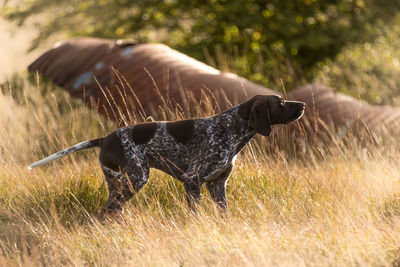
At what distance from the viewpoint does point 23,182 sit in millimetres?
4957

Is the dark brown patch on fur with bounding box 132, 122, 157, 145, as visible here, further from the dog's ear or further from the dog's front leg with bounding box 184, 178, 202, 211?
the dog's ear

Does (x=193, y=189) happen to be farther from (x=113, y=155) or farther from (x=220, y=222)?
(x=113, y=155)

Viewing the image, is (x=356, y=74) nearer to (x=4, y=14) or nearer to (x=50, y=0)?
(x=50, y=0)

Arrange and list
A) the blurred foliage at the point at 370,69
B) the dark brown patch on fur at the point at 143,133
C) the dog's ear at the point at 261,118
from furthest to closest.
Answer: the blurred foliage at the point at 370,69
the dark brown patch on fur at the point at 143,133
the dog's ear at the point at 261,118

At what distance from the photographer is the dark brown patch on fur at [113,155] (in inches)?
163

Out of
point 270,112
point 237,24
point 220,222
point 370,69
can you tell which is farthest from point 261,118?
point 370,69

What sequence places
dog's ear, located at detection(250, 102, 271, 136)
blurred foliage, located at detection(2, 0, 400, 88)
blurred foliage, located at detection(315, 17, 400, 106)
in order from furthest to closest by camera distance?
blurred foliage, located at detection(315, 17, 400, 106) < blurred foliage, located at detection(2, 0, 400, 88) < dog's ear, located at detection(250, 102, 271, 136)

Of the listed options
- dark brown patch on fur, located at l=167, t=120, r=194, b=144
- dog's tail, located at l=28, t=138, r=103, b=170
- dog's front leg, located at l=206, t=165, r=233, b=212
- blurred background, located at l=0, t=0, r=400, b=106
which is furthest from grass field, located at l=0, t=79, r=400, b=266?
blurred background, located at l=0, t=0, r=400, b=106

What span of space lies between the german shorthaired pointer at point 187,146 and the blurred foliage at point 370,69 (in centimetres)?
680

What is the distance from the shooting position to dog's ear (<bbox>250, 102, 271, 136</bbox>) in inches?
160

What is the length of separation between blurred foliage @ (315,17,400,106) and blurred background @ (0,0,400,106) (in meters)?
0.02

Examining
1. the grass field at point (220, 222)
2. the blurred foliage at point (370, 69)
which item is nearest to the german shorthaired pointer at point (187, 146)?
the grass field at point (220, 222)

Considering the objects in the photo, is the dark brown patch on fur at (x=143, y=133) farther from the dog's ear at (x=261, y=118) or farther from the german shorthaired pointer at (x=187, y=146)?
the dog's ear at (x=261, y=118)

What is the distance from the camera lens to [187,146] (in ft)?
14.0
